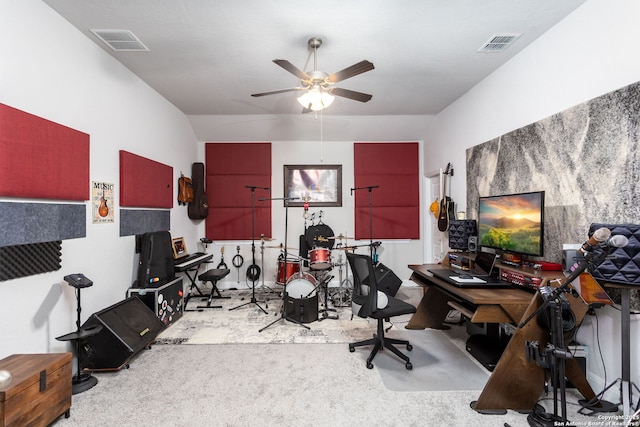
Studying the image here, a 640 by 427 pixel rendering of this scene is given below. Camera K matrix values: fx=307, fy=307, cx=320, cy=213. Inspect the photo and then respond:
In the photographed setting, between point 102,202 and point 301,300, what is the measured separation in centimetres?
239

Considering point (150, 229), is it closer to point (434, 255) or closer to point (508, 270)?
point (508, 270)

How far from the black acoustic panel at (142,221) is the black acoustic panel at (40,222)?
1.94 feet

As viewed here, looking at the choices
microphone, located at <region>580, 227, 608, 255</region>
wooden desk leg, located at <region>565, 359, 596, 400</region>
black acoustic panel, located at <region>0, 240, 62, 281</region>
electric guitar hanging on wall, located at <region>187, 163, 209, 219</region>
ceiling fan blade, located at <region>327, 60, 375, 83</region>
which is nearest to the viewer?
microphone, located at <region>580, 227, 608, 255</region>

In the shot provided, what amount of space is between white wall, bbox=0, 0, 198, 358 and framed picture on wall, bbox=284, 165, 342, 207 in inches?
94.6

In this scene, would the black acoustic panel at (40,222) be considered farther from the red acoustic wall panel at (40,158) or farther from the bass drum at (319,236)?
the bass drum at (319,236)

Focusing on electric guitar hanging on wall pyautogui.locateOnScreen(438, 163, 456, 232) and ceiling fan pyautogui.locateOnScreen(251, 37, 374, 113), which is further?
electric guitar hanging on wall pyautogui.locateOnScreen(438, 163, 456, 232)

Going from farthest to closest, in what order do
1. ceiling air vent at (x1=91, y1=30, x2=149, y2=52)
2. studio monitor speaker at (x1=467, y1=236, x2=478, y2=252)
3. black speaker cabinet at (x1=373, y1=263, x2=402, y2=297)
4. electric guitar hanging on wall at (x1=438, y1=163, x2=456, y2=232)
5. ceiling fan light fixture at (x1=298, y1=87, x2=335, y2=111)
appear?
black speaker cabinet at (x1=373, y1=263, x2=402, y2=297), electric guitar hanging on wall at (x1=438, y1=163, x2=456, y2=232), studio monitor speaker at (x1=467, y1=236, x2=478, y2=252), ceiling fan light fixture at (x1=298, y1=87, x2=335, y2=111), ceiling air vent at (x1=91, y1=30, x2=149, y2=52)

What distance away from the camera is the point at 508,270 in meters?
2.65

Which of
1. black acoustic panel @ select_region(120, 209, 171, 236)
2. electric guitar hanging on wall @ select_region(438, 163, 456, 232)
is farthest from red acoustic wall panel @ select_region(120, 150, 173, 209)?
electric guitar hanging on wall @ select_region(438, 163, 456, 232)

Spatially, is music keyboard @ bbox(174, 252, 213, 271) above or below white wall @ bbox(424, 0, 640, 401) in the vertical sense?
below

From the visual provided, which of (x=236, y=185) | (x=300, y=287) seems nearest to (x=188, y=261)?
(x=300, y=287)

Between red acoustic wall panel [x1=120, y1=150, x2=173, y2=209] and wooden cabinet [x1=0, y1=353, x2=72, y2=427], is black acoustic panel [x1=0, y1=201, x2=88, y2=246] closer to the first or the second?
red acoustic wall panel [x1=120, y1=150, x2=173, y2=209]

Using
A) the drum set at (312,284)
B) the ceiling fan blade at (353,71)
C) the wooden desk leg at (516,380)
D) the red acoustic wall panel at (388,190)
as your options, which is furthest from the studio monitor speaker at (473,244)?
the red acoustic wall panel at (388,190)

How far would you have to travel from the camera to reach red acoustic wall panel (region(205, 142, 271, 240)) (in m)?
5.68
